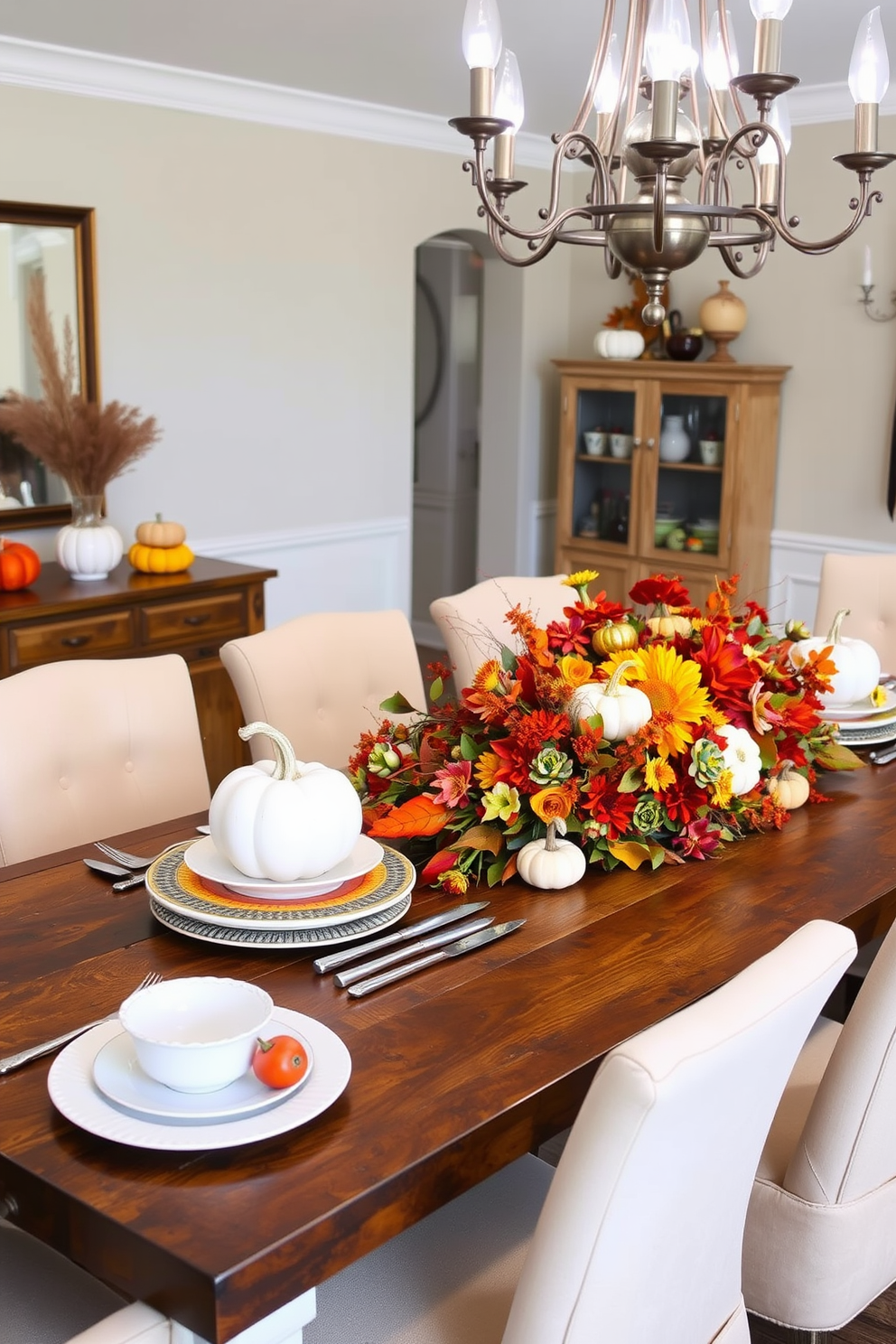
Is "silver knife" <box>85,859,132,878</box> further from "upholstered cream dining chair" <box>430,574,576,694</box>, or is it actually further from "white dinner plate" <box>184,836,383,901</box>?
"upholstered cream dining chair" <box>430,574,576,694</box>

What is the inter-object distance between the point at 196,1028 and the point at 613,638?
979 mm

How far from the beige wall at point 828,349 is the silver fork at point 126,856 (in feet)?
12.0

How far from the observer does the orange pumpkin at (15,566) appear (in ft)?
11.5

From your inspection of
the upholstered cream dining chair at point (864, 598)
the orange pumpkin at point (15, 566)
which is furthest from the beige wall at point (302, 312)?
the upholstered cream dining chair at point (864, 598)

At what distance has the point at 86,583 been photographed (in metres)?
3.73

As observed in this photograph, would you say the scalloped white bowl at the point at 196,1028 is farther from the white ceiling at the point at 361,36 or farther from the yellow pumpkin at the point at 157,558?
the white ceiling at the point at 361,36

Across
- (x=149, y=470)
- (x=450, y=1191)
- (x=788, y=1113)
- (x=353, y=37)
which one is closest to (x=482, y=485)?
(x=149, y=470)

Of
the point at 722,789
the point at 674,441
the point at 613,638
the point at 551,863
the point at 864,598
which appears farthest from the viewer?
the point at 674,441

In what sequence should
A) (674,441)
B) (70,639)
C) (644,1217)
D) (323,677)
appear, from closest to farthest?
(644,1217) → (323,677) → (70,639) → (674,441)

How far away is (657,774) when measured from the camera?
175cm

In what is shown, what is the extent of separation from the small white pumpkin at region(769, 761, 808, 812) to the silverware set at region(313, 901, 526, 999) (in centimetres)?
62

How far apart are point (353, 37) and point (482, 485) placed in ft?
8.09

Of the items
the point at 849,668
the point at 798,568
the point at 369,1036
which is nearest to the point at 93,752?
the point at 369,1036

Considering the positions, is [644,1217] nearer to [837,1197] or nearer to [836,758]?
[837,1197]
